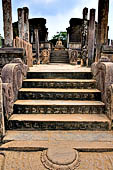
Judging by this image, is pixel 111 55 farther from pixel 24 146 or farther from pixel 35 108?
pixel 24 146

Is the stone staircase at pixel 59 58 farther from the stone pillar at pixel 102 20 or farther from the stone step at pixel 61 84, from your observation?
the stone step at pixel 61 84

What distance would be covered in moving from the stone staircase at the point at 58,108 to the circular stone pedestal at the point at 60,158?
641 mm

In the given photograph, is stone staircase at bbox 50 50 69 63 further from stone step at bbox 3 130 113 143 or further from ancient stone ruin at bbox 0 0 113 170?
stone step at bbox 3 130 113 143

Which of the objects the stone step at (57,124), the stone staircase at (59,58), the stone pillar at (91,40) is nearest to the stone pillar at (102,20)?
the stone pillar at (91,40)

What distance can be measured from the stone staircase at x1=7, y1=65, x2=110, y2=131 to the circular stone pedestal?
2.10 ft

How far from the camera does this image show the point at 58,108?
296 cm

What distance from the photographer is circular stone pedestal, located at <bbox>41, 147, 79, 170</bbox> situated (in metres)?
1.75

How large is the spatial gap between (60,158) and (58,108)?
4.01 ft

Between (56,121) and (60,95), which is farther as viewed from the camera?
(60,95)

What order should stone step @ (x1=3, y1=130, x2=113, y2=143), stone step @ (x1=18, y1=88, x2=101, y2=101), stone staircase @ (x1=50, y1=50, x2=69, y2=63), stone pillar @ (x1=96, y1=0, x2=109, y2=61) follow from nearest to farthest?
stone step @ (x1=3, y1=130, x2=113, y2=143), stone step @ (x1=18, y1=88, x2=101, y2=101), stone pillar @ (x1=96, y1=0, x2=109, y2=61), stone staircase @ (x1=50, y1=50, x2=69, y2=63)

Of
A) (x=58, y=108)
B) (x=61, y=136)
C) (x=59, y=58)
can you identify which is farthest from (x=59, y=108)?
(x=59, y=58)

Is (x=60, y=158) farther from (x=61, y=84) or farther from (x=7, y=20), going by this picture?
(x=7, y=20)

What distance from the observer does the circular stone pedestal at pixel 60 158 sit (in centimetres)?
175

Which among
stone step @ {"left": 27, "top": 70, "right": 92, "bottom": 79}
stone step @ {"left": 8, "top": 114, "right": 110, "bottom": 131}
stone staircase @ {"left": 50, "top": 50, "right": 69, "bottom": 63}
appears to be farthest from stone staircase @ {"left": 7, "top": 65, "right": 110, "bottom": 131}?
stone staircase @ {"left": 50, "top": 50, "right": 69, "bottom": 63}
